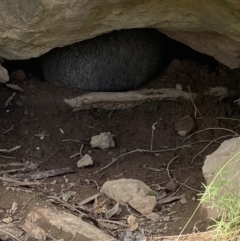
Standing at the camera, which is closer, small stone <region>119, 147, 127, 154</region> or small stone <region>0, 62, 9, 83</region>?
small stone <region>119, 147, 127, 154</region>

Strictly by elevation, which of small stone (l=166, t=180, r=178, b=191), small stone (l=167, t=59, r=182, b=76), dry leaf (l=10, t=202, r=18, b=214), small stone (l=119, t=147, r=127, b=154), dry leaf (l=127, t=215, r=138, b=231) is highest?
small stone (l=167, t=59, r=182, b=76)

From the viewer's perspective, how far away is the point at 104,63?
11.2 feet

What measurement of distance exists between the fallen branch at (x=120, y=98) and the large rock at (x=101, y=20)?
0.39 metres

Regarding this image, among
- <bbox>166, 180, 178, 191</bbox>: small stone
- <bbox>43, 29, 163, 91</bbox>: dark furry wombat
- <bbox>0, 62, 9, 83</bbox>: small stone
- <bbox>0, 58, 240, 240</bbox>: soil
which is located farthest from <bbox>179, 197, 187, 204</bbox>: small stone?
<bbox>0, 62, 9, 83</bbox>: small stone

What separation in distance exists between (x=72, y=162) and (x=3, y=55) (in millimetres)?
700

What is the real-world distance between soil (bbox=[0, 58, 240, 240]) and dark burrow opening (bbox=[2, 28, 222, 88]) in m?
0.08

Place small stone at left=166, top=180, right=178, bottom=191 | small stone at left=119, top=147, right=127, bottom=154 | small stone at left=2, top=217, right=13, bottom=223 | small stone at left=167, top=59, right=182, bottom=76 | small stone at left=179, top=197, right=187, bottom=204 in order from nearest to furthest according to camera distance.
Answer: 1. small stone at left=2, top=217, right=13, bottom=223
2. small stone at left=179, top=197, right=187, bottom=204
3. small stone at left=166, top=180, right=178, bottom=191
4. small stone at left=119, top=147, right=127, bottom=154
5. small stone at left=167, top=59, right=182, bottom=76

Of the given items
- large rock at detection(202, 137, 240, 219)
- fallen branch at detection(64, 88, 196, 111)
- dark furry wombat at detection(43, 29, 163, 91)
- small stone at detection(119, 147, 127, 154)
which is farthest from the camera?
dark furry wombat at detection(43, 29, 163, 91)

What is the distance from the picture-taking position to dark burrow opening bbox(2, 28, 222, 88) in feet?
11.3

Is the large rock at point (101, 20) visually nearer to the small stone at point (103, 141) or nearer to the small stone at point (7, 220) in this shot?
the small stone at point (103, 141)

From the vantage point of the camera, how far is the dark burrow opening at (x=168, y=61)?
11.3 feet

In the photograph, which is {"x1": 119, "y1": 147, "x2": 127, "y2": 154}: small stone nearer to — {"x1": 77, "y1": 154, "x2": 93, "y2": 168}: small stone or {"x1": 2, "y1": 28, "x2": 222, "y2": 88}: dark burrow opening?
{"x1": 77, "y1": 154, "x2": 93, "y2": 168}: small stone

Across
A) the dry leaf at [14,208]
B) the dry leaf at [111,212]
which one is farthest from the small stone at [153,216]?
the dry leaf at [14,208]

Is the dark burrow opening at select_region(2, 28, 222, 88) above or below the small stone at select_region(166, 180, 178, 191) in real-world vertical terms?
above
